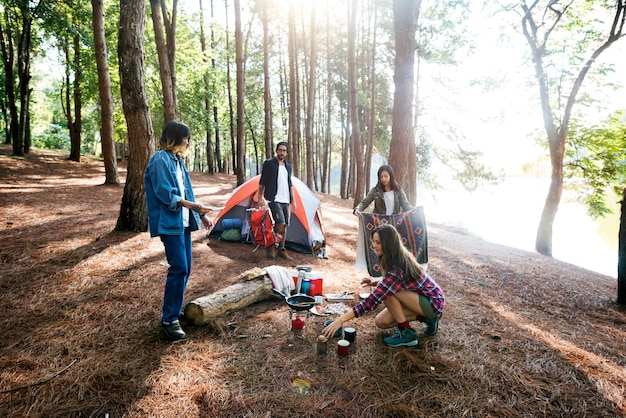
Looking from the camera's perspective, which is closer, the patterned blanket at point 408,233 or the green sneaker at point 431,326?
the green sneaker at point 431,326

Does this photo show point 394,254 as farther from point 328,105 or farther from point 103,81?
point 328,105

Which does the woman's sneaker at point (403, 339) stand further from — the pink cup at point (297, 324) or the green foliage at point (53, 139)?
the green foliage at point (53, 139)

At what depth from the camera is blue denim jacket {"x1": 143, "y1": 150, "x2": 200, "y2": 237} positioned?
279cm

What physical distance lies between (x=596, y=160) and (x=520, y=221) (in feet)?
39.7

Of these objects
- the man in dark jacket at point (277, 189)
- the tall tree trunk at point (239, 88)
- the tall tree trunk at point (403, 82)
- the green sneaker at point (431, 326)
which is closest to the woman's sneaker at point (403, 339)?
the green sneaker at point (431, 326)

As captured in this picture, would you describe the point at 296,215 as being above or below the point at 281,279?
above

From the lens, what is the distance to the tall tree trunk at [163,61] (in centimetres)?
862

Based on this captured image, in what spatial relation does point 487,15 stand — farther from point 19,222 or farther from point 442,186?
point 19,222

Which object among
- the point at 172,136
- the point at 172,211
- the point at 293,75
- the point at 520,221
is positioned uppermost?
the point at 293,75

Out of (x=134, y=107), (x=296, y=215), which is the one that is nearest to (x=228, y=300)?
(x=296, y=215)

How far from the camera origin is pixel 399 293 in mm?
2982

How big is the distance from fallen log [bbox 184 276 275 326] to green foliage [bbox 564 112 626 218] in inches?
467

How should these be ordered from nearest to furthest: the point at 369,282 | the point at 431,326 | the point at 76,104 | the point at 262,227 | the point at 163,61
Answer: the point at 431,326 < the point at 369,282 < the point at 262,227 < the point at 163,61 < the point at 76,104

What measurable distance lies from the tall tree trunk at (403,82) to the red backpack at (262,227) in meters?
2.73
